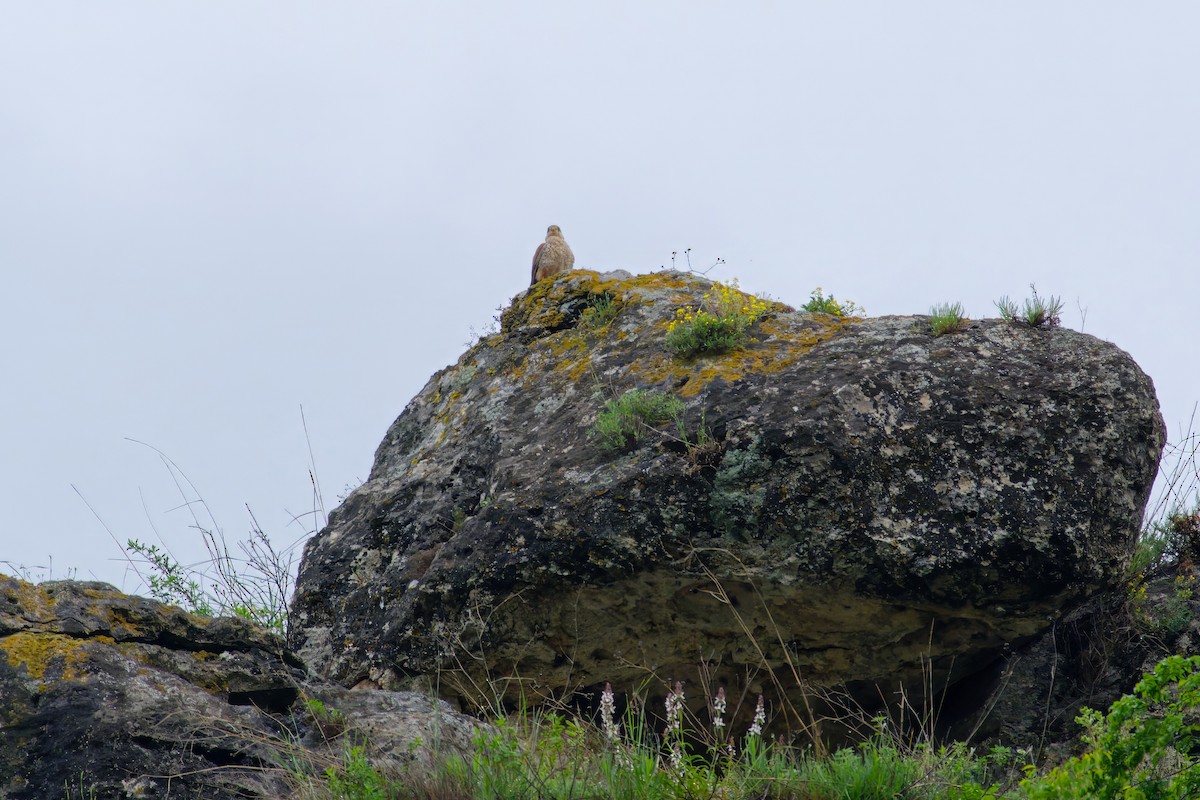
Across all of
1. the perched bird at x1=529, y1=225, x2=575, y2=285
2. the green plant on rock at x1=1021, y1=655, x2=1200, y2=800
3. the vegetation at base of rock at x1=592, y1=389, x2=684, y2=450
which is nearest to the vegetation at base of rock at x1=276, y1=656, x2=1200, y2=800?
the green plant on rock at x1=1021, y1=655, x2=1200, y2=800

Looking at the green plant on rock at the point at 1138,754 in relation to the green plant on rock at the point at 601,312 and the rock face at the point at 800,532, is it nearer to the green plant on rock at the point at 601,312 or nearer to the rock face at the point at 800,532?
the rock face at the point at 800,532

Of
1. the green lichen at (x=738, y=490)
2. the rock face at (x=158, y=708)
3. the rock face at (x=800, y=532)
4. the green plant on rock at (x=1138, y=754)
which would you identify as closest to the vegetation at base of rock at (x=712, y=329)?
the rock face at (x=800, y=532)

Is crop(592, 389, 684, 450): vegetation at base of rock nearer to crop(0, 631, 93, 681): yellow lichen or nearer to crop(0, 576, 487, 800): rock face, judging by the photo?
crop(0, 576, 487, 800): rock face

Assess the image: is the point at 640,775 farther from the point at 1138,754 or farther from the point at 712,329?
the point at 712,329

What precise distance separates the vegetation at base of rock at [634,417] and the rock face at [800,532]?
7cm

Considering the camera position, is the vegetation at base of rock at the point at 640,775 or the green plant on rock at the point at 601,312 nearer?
the vegetation at base of rock at the point at 640,775

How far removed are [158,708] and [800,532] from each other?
3.04m

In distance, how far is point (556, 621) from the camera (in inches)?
232

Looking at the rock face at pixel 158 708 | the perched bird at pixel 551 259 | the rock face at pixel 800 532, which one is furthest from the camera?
the perched bird at pixel 551 259

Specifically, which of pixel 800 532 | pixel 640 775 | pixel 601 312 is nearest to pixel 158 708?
pixel 640 775

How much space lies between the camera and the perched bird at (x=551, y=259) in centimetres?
973

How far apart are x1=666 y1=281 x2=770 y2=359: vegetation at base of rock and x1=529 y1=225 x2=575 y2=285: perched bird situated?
294 centimetres

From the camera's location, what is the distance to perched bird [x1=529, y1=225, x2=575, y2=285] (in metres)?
9.73

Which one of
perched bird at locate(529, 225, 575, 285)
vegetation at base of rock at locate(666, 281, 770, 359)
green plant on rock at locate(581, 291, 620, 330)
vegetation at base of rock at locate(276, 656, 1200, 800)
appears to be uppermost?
perched bird at locate(529, 225, 575, 285)
